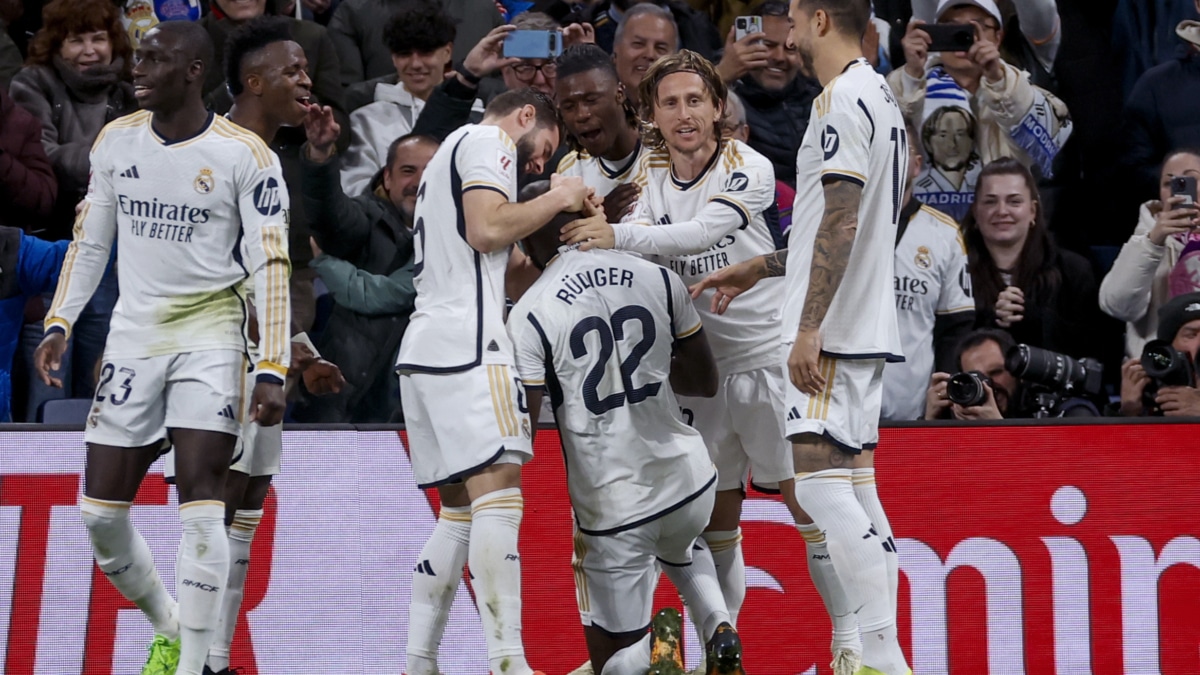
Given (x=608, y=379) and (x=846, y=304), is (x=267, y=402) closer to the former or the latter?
(x=608, y=379)

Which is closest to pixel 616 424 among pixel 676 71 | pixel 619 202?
pixel 619 202

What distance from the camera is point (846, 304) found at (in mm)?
5199

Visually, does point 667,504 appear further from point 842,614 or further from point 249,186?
point 249,186

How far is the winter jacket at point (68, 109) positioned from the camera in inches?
301

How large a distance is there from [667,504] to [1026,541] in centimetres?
206

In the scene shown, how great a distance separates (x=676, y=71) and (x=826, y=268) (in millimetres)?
1284

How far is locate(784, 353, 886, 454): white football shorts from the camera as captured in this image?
511 centimetres

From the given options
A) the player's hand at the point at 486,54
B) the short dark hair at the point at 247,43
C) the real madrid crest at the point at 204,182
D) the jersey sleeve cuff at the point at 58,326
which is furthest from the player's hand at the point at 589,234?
the player's hand at the point at 486,54

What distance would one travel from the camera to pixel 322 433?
6.75 meters

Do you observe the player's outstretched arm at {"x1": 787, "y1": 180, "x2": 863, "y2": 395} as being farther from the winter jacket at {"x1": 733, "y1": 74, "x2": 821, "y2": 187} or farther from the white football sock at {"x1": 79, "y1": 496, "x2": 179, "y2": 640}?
the winter jacket at {"x1": 733, "y1": 74, "x2": 821, "y2": 187}

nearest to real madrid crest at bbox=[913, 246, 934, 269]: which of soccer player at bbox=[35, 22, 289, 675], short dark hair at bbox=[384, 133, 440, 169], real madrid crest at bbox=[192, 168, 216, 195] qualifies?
short dark hair at bbox=[384, 133, 440, 169]

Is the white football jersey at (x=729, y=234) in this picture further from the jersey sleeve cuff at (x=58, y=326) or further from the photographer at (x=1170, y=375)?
the jersey sleeve cuff at (x=58, y=326)

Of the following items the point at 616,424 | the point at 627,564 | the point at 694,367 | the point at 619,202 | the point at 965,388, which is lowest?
the point at 627,564

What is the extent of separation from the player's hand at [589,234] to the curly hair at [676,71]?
0.81 meters
